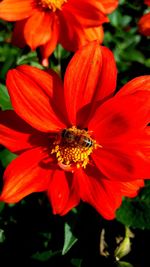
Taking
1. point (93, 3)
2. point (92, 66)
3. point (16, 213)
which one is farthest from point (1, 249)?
point (93, 3)

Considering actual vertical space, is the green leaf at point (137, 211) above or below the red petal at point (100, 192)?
below

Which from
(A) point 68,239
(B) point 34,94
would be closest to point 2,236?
(A) point 68,239

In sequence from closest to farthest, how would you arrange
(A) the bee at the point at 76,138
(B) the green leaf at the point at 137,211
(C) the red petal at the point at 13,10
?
1. (A) the bee at the point at 76,138
2. (B) the green leaf at the point at 137,211
3. (C) the red petal at the point at 13,10

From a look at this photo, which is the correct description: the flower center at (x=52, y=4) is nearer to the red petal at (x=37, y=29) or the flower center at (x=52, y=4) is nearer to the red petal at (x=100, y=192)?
the red petal at (x=37, y=29)

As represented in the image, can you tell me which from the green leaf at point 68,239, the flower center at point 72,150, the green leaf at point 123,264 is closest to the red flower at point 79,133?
the flower center at point 72,150

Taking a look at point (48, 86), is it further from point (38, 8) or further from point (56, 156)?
point (38, 8)

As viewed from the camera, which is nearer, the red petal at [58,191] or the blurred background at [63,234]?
the red petal at [58,191]

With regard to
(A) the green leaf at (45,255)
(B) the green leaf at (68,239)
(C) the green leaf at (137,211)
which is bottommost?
(A) the green leaf at (45,255)
